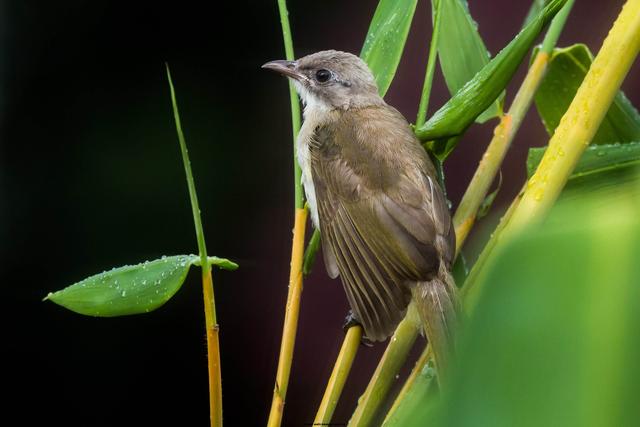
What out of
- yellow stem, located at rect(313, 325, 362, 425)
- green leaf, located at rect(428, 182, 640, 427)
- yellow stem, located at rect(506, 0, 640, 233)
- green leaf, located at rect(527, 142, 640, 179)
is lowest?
yellow stem, located at rect(313, 325, 362, 425)

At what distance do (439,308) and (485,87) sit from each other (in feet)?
0.89

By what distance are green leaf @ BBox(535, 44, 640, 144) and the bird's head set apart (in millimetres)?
464

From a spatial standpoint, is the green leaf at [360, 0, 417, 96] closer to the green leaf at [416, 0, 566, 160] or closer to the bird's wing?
the green leaf at [416, 0, 566, 160]

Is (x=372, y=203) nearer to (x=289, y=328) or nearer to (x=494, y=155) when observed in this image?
(x=494, y=155)

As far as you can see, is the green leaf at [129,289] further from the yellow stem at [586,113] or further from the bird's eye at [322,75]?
the bird's eye at [322,75]

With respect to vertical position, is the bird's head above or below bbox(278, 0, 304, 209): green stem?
below

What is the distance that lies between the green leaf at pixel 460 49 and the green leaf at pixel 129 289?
303 millimetres

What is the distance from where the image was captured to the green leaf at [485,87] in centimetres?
63

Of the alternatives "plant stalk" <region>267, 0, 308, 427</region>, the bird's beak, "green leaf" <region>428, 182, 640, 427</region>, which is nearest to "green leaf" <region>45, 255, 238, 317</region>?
"plant stalk" <region>267, 0, 308, 427</region>

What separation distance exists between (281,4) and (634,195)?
555 mm

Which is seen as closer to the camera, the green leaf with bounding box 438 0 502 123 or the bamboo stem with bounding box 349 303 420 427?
the bamboo stem with bounding box 349 303 420 427

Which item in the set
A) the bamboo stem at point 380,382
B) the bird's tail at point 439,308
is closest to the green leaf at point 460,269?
the bird's tail at point 439,308

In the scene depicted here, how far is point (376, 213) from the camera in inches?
44.4

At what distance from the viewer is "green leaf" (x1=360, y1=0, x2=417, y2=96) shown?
0.79 metres
